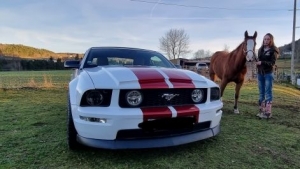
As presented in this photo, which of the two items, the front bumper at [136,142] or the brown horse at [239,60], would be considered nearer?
the front bumper at [136,142]

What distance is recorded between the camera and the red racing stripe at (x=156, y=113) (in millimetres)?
2335

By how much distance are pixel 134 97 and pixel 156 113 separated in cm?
27

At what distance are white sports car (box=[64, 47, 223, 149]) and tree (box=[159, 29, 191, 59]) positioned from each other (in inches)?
2062

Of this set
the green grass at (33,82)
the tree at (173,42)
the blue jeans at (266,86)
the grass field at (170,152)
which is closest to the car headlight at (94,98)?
the grass field at (170,152)

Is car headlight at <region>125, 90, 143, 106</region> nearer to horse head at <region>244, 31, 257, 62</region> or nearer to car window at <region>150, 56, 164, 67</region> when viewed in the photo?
car window at <region>150, 56, 164, 67</region>

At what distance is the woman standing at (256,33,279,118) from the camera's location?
475 centimetres

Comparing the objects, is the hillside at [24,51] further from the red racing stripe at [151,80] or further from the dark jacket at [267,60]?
the red racing stripe at [151,80]

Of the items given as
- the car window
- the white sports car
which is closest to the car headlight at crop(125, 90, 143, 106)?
the white sports car

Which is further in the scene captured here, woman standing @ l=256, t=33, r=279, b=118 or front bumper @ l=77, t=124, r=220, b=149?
woman standing @ l=256, t=33, r=279, b=118

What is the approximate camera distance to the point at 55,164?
8.03 ft

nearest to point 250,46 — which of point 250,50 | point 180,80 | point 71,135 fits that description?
point 250,50

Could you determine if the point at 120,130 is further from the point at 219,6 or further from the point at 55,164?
the point at 219,6

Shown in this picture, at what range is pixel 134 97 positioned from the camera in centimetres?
242

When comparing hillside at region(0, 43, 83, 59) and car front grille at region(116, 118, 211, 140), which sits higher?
hillside at region(0, 43, 83, 59)
